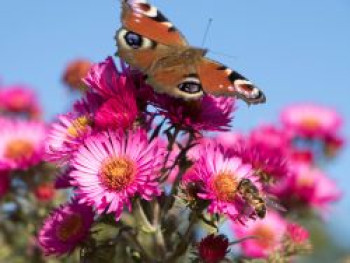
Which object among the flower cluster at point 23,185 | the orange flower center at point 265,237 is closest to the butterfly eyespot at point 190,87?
the orange flower center at point 265,237

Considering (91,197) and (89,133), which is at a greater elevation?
(89,133)

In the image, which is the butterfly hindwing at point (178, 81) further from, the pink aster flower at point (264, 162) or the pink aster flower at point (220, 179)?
the pink aster flower at point (264, 162)

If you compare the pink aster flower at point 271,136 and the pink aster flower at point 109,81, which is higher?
the pink aster flower at point 271,136

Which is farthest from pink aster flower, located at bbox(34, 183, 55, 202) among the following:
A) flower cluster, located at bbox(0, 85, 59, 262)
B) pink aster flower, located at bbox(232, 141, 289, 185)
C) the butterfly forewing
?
the butterfly forewing

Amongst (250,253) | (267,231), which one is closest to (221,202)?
(250,253)

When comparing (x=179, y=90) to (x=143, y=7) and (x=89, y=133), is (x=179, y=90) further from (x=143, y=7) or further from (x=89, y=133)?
(x=143, y=7)

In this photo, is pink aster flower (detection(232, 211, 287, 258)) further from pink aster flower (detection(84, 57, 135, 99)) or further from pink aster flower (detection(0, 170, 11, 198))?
pink aster flower (detection(0, 170, 11, 198))
